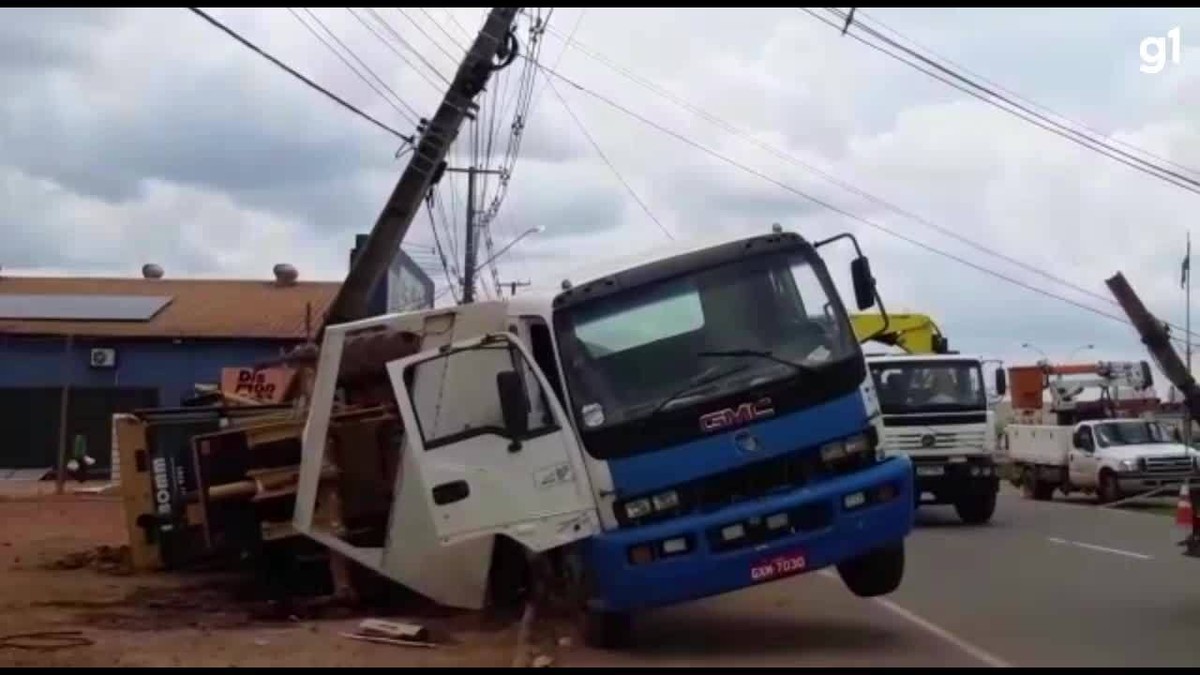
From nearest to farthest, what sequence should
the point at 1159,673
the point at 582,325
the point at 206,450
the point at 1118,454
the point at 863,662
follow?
the point at 1159,673
the point at 863,662
the point at 582,325
the point at 206,450
the point at 1118,454

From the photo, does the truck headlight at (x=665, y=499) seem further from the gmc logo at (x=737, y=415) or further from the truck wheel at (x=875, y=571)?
the truck wheel at (x=875, y=571)

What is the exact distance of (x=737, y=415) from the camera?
1182 centimetres

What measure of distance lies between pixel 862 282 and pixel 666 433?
7.51ft

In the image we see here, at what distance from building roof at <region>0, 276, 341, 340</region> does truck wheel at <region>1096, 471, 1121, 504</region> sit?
20789 millimetres

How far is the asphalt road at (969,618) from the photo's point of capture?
1171cm

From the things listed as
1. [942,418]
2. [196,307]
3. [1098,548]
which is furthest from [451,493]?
[196,307]

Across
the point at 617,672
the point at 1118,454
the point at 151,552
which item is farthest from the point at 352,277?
the point at 1118,454

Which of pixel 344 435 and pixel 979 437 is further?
pixel 979 437

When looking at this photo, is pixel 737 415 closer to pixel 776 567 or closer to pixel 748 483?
pixel 748 483

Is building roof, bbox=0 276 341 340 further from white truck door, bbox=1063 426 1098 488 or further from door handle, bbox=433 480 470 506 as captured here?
door handle, bbox=433 480 470 506

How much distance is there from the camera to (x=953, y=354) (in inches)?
1042

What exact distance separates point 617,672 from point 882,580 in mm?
3200

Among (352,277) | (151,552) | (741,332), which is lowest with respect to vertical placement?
(151,552)

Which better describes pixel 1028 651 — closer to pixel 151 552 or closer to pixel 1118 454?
pixel 151 552
